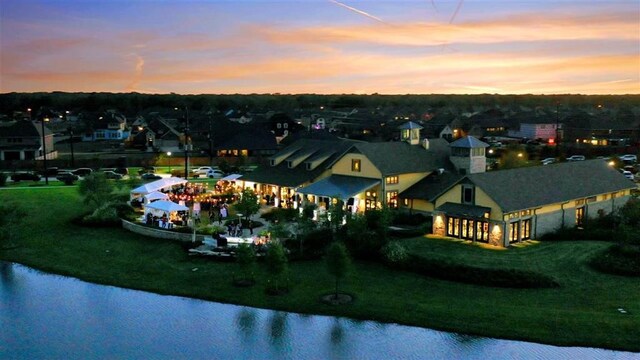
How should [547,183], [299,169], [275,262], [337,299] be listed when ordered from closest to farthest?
1. [337,299]
2. [275,262]
3. [547,183]
4. [299,169]

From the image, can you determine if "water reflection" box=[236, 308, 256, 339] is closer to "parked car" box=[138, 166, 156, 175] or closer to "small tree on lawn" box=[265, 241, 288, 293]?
"small tree on lawn" box=[265, 241, 288, 293]

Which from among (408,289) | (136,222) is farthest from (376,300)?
(136,222)

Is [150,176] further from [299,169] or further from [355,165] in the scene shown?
[355,165]

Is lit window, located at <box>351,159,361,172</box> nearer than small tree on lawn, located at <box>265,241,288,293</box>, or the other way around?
small tree on lawn, located at <box>265,241,288,293</box>

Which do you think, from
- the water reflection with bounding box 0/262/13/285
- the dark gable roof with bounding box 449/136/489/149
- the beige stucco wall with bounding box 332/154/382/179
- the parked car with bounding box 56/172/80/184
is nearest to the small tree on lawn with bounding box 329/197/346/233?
the beige stucco wall with bounding box 332/154/382/179

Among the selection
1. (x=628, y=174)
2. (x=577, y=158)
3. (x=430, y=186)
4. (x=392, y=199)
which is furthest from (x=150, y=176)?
(x=577, y=158)
